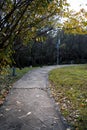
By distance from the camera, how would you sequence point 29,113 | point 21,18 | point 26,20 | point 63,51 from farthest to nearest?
point 63,51, point 26,20, point 21,18, point 29,113

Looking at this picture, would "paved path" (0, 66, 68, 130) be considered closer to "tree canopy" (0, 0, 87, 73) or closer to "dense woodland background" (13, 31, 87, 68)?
"tree canopy" (0, 0, 87, 73)

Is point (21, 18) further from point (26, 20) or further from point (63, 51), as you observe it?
point (63, 51)

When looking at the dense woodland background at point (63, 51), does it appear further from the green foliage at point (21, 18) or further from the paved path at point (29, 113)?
the green foliage at point (21, 18)

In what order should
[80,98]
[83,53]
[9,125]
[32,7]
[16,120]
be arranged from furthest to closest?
[83,53], [80,98], [32,7], [16,120], [9,125]

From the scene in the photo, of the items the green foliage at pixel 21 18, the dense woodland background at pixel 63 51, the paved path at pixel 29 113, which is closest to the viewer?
the paved path at pixel 29 113

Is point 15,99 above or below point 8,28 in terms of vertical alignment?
below

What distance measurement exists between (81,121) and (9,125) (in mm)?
1945

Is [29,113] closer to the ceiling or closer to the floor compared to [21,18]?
closer to the floor

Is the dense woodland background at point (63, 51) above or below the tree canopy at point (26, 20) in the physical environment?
below

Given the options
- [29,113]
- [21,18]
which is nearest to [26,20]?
[21,18]

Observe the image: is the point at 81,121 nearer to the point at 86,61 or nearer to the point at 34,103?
the point at 34,103

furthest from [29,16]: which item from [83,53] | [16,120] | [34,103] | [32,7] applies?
[83,53]

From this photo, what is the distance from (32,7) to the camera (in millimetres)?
7660

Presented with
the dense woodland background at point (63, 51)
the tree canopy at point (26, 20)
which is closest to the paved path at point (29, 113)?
the tree canopy at point (26, 20)
